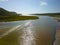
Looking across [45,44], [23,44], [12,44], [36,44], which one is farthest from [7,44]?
A: [45,44]

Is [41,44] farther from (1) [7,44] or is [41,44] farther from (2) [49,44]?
(1) [7,44]

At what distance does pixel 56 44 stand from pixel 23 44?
8.87ft

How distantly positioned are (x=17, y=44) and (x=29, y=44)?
1009 millimetres

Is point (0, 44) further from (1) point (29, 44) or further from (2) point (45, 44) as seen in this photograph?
(2) point (45, 44)

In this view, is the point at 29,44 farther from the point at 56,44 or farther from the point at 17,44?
the point at 56,44

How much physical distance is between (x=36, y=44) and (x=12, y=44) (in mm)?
2043

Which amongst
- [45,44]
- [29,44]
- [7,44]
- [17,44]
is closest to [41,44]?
[45,44]

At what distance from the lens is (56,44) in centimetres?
1059

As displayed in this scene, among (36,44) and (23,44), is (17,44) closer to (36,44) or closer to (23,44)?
(23,44)

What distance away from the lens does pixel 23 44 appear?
35.6 ft

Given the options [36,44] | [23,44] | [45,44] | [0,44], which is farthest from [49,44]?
[0,44]

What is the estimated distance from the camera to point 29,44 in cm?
1088

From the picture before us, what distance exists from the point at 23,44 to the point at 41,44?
1.49 meters

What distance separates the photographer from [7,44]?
11.1 m
